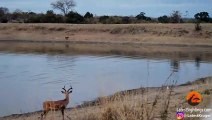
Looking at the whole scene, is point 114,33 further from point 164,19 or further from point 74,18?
point 164,19

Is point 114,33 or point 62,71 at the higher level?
point 62,71

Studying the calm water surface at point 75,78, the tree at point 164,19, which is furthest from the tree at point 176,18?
the calm water surface at point 75,78

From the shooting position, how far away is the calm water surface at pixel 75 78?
16094mm

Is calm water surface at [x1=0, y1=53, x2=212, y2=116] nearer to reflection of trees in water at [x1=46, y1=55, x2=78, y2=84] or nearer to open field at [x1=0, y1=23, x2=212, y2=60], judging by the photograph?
reflection of trees in water at [x1=46, y1=55, x2=78, y2=84]

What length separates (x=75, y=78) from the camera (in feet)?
Answer: 71.7

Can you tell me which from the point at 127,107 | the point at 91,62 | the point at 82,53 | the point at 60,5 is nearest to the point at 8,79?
the point at 91,62

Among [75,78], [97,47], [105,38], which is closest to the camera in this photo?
[75,78]

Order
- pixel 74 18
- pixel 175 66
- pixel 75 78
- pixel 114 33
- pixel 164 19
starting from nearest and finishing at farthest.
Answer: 1. pixel 75 78
2. pixel 175 66
3. pixel 114 33
4. pixel 74 18
5. pixel 164 19

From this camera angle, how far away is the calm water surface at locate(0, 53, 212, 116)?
16.1m

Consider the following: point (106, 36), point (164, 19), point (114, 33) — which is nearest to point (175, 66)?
point (106, 36)

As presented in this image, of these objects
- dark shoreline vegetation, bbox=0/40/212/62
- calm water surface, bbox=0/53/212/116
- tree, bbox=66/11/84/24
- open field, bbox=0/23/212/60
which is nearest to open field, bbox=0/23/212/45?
open field, bbox=0/23/212/60

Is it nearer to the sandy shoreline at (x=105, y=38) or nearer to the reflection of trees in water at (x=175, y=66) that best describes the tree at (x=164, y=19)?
the sandy shoreline at (x=105, y=38)

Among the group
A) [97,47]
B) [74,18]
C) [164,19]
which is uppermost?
[74,18]

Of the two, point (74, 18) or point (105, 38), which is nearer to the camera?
point (105, 38)
